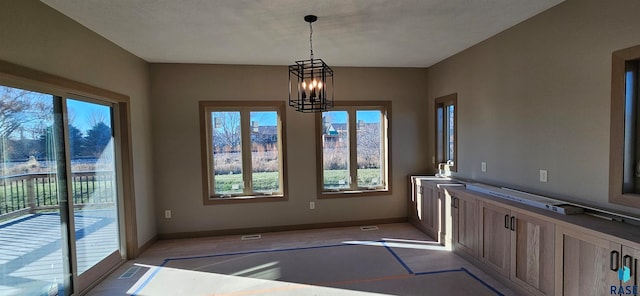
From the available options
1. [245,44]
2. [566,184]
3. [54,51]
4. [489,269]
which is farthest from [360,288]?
[54,51]

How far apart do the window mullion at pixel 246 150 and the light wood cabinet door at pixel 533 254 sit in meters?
3.52

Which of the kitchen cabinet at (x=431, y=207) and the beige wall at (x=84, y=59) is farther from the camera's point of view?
the kitchen cabinet at (x=431, y=207)

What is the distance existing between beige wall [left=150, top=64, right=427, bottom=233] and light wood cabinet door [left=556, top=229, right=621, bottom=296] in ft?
9.17

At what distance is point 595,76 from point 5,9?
442 cm

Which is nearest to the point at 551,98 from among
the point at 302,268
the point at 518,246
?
the point at 518,246

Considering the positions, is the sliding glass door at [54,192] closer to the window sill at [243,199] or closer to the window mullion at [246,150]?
the window sill at [243,199]

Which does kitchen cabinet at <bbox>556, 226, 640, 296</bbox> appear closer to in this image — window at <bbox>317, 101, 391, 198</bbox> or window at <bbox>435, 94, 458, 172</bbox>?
window at <bbox>435, 94, 458, 172</bbox>

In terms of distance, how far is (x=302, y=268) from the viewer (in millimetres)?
3354

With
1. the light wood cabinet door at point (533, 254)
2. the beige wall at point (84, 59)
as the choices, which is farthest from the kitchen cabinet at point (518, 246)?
the beige wall at point (84, 59)

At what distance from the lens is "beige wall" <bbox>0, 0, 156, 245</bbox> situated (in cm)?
214

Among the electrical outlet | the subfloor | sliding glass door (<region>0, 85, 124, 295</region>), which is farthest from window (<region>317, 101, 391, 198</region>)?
sliding glass door (<region>0, 85, 124, 295</region>)

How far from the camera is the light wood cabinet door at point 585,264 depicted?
1981 millimetres

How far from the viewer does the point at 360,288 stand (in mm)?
2893

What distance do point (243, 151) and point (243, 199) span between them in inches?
29.5
